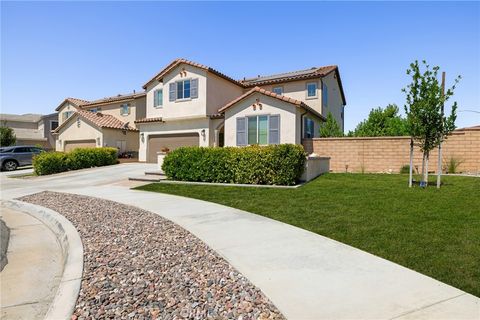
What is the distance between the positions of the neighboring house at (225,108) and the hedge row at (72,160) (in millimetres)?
2934

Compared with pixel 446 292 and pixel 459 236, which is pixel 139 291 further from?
pixel 459 236

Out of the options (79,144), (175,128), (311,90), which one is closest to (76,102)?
(79,144)

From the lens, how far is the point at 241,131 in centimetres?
1884

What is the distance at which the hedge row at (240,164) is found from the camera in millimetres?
12164

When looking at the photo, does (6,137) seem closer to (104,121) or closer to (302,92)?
(104,121)

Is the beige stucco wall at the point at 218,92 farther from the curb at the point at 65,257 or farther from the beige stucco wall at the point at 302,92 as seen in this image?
the curb at the point at 65,257

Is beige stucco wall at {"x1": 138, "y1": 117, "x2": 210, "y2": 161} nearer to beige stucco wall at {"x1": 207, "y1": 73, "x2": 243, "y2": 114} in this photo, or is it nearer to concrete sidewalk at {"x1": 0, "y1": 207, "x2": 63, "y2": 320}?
beige stucco wall at {"x1": 207, "y1": 73, "x2": 243, "y2": 114}

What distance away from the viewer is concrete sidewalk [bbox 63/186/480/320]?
3.05m

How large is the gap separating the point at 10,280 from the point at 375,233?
20.5ft

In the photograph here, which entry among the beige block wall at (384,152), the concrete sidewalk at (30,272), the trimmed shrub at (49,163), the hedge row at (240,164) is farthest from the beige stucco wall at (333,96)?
the concrete sidewalk at (30,272)

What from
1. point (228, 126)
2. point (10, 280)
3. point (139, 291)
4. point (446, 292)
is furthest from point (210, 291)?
point (228, 126)

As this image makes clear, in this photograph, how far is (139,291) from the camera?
3627 mm

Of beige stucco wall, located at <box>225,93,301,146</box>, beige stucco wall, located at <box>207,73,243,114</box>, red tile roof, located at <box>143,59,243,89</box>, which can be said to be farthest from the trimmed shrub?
beige stucco wall, located at <box>225,93,301,146</box>

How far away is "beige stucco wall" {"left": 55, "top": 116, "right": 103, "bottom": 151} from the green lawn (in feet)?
64.3
